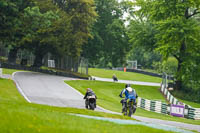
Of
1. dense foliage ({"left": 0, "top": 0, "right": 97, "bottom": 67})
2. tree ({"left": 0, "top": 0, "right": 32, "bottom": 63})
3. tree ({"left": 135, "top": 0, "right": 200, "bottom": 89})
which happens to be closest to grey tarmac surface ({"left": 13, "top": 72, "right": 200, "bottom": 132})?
tree ({"left": 0, "top": 0, "right": 32, "bottom": 63})

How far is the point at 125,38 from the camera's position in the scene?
2415 inches

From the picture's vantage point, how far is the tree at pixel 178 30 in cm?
3947

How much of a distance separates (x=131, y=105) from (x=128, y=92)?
30.4 inches

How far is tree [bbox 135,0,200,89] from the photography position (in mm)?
39469

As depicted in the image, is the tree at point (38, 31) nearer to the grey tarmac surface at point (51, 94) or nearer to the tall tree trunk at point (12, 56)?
the tall tree trunk at point (12, 56)

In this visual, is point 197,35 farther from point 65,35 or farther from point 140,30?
point 65,35

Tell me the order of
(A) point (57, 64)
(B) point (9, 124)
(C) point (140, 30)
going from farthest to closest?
(A) point (57, 64) → (C) point (140, 30) → (B) point (9, 124)

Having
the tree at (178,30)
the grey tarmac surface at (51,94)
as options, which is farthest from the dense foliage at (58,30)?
the tree at (178,30)

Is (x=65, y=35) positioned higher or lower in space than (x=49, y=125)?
higher

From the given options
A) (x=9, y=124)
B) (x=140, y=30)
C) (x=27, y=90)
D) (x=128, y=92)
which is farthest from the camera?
(x=140, y=30)

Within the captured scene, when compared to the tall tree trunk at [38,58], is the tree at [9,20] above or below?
above

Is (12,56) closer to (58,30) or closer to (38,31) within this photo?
(58,30)

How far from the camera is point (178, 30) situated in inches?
1544

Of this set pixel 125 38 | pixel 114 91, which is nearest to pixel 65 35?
pixel 114 91
